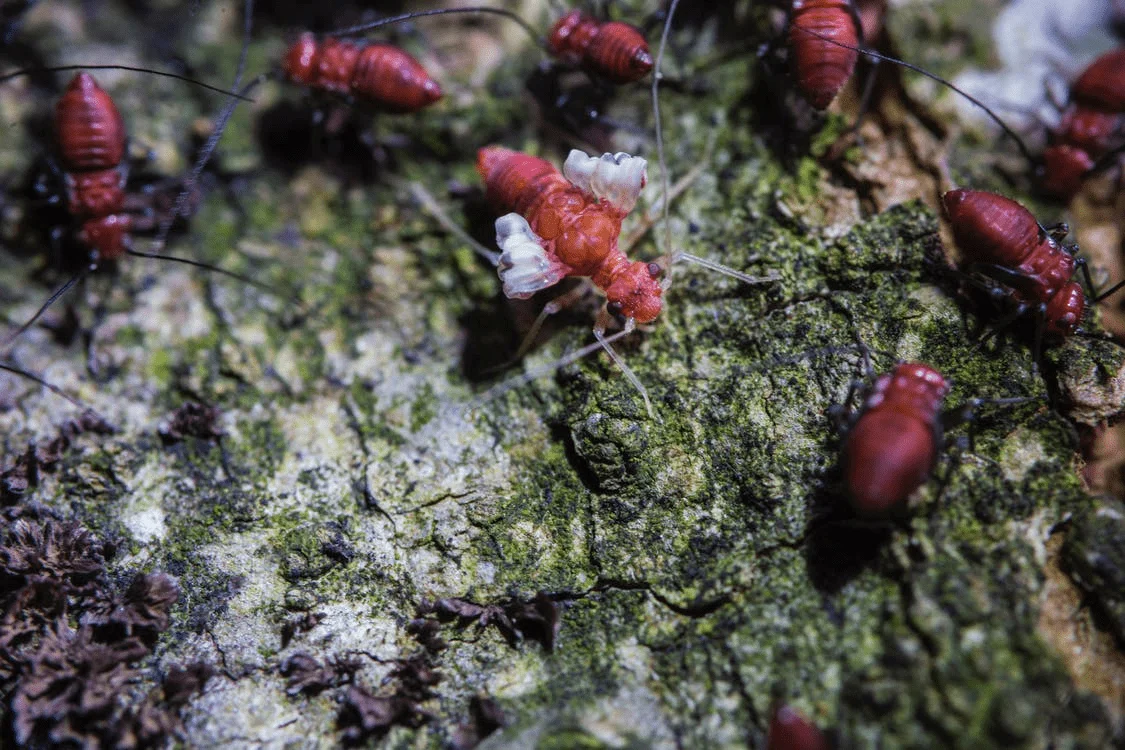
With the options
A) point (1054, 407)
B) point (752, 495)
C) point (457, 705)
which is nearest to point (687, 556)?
point (752, 495)

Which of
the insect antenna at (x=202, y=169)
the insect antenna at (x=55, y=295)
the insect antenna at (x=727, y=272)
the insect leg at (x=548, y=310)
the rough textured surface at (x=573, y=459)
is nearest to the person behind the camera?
the rough textured surface at (x=573, y=459)

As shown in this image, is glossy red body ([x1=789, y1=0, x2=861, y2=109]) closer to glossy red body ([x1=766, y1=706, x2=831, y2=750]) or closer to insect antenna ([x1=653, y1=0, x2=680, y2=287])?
insect antenna ([x1=653, y1=0, x2=680, y2=287])

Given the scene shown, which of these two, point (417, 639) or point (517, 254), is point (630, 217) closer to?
point (517, 254)

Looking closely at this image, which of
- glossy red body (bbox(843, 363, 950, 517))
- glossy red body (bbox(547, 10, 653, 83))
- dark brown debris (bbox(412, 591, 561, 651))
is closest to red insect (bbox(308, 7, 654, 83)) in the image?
glossy red body (bbox(547, 10, 653, 83))

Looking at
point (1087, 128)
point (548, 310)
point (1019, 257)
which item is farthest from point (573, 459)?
point (1087, 128)

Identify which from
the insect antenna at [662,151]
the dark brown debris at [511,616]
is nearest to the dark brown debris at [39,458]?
the dark brown debris at [511,616]

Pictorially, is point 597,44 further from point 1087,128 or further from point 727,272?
point 1087,128

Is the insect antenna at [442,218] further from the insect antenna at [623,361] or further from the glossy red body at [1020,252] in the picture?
the glossy red body at [1020,252]
